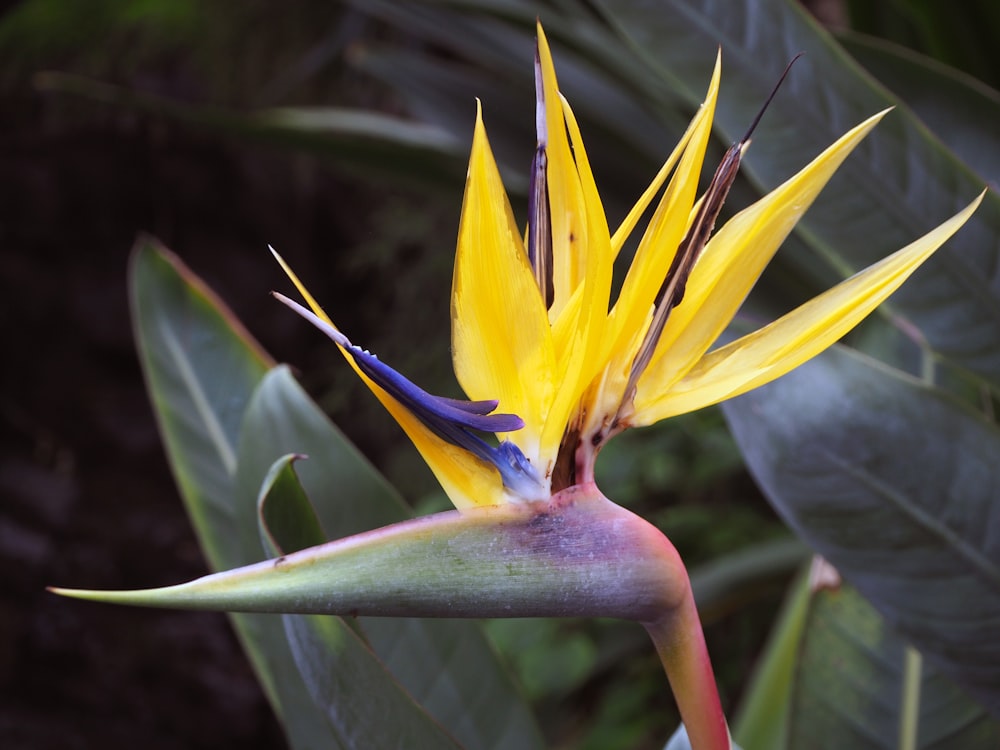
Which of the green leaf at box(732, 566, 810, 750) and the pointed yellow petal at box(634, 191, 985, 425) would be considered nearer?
the pointed yellow petal at box(634, 191, 985, 425)

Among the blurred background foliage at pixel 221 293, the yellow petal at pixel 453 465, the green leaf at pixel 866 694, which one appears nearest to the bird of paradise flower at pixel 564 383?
the yellow petal at pixel 453 465

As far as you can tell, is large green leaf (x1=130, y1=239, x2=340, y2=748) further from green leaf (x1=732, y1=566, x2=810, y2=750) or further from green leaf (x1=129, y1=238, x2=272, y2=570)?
green leaf (x1=732, y1=566, x2=810, y2=750)

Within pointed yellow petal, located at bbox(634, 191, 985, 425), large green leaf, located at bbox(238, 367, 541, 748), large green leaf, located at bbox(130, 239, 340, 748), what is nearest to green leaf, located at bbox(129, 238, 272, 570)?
large green leaf, located at bbox(130, 239, 340, 748)

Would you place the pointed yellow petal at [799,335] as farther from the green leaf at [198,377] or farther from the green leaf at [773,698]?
the green leaf at [773,698]

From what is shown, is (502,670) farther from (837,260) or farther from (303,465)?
(837,260)

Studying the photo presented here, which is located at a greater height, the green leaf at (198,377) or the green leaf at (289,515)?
the green leaf at (289,515)

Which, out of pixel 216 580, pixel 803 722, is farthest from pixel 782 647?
pixel 216 580
